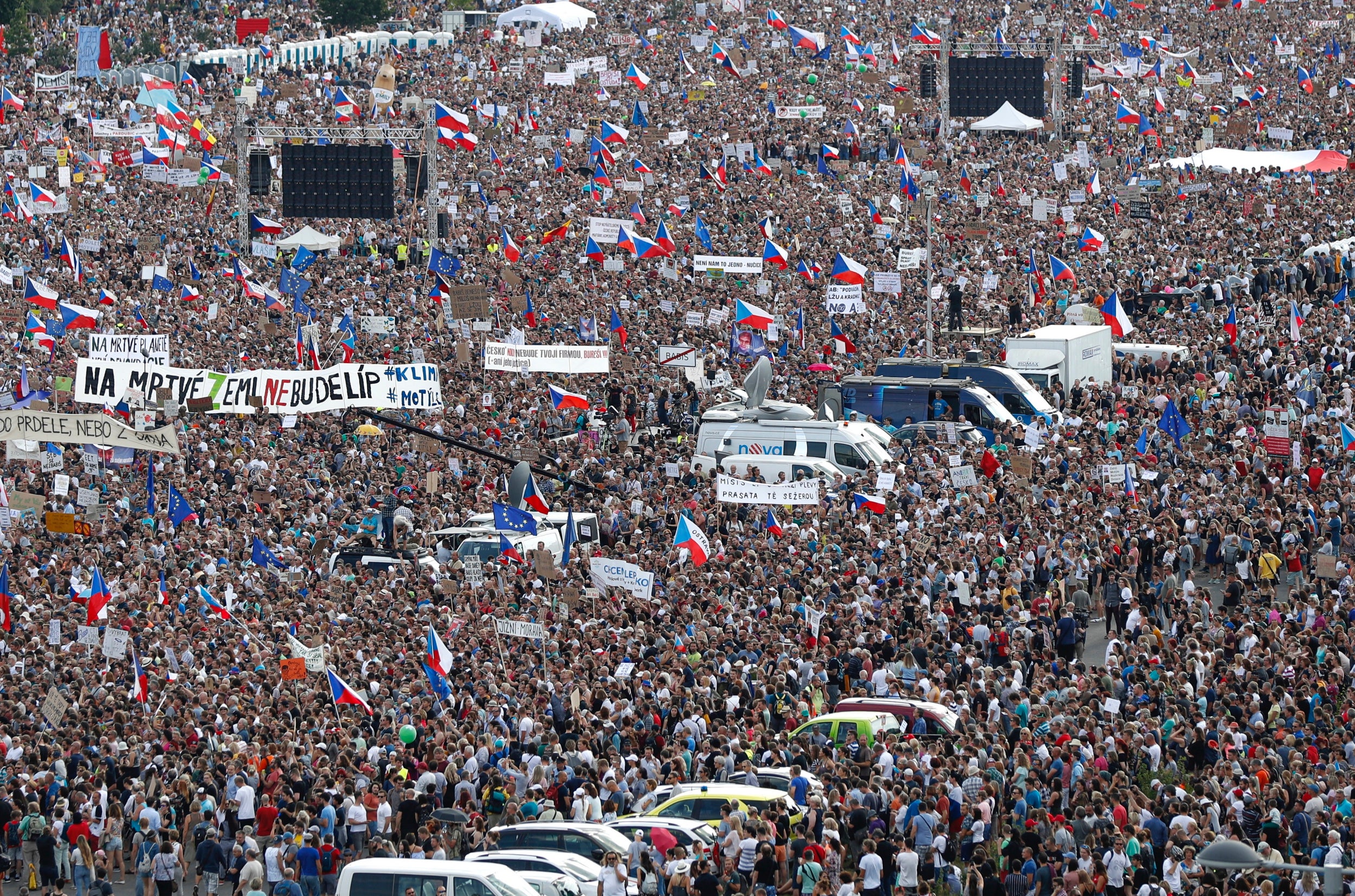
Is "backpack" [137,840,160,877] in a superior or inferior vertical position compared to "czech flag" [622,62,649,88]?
inferior

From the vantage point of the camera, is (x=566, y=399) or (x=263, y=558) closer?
(x=263, y=558)

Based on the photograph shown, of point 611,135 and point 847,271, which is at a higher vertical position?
point 611,135

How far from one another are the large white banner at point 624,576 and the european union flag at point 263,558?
15.6 ft

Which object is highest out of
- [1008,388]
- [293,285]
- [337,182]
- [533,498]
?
[337,182]

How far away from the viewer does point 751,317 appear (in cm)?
4119

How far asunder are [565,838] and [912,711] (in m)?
4.87

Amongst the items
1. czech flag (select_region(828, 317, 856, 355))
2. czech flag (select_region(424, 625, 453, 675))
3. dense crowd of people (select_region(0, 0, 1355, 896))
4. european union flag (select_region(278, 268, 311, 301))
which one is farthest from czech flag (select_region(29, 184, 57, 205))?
czech flag (select_region(424, 625, 453, 675))

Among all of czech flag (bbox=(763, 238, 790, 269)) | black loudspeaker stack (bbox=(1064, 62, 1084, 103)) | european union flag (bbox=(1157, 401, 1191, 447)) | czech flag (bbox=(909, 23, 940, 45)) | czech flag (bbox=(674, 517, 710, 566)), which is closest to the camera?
czech flag (bbox=(674, 517, 710, 566))

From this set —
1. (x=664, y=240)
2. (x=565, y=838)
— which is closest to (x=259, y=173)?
(x=664, y=240)

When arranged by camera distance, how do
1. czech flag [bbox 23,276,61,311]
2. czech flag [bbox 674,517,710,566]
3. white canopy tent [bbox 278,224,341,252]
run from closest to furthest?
czech flag [bbox 674,517,710,566] → czech flag [bbox 23,276,61,311] → white canopy tent [bbox 278,224,341,252]

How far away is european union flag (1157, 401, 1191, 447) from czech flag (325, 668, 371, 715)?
13590 millimetres

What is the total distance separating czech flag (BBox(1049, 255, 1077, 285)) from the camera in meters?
43.6

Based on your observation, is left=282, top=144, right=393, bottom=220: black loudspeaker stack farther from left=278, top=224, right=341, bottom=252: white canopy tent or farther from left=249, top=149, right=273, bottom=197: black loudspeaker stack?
left=249, top=149, right=273, bottom=197: black loudspeaker stack

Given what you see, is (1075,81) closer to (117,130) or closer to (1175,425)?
(117,130)
